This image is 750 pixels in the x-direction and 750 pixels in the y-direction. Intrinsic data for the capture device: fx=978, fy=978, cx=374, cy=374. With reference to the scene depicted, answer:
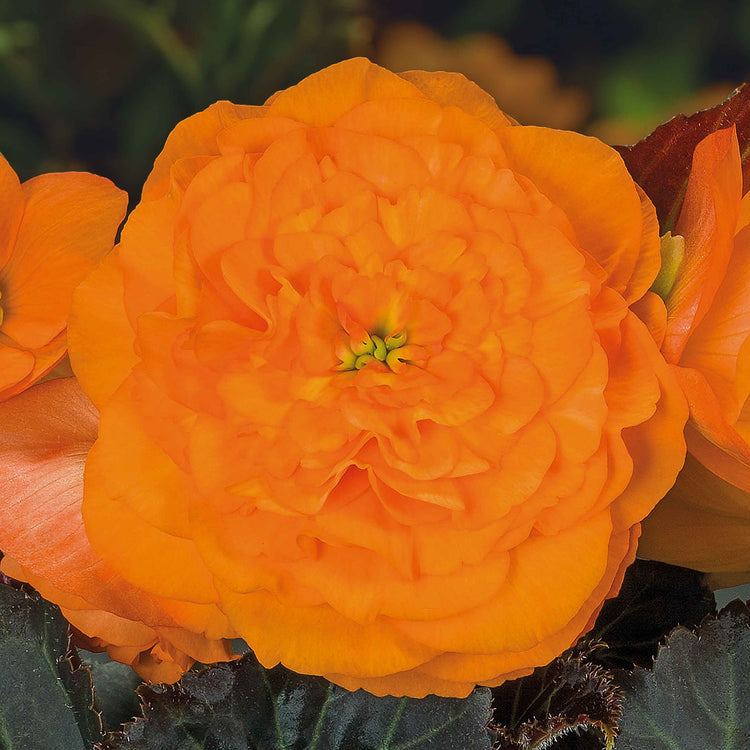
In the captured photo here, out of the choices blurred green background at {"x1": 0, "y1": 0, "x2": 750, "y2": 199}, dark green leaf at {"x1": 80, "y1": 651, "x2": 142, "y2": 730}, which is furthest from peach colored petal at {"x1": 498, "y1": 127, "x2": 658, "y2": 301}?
blurred green background at {"x1": 0, "y1": 0, "x2": 750, "y2": 199}

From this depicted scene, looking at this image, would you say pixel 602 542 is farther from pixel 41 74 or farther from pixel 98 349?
pixel 41 74

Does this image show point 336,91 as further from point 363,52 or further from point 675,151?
point 363,52

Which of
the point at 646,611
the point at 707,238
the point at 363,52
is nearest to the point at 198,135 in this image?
the point at 707,238

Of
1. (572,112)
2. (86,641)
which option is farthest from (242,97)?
(86,641)

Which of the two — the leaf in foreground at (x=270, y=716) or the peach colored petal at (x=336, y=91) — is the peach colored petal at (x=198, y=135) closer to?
the peach colored petal at (x=336, y=91)

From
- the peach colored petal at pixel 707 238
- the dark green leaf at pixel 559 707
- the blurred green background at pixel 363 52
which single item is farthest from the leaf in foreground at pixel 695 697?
the blurred green background at pixel 363 52

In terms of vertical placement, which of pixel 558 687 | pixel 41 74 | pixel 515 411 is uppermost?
pixel 515 411

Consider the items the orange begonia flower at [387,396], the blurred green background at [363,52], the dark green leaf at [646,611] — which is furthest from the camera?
the blurred green background at [363,52]
